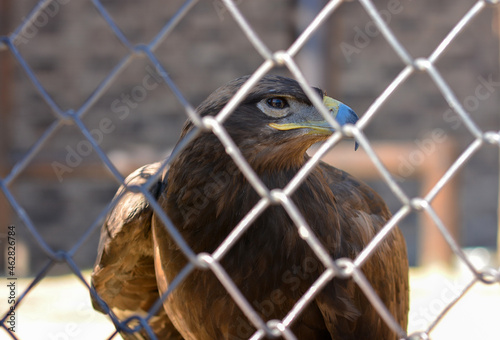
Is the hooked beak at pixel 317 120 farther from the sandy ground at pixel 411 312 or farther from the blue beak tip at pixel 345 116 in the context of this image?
the sandy ground at pixel 411 312

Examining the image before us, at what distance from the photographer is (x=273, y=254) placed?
8.04ft

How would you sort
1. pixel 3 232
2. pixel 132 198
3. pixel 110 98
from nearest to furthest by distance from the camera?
pixel 132 198
pixel 3 232
pixel 110 98

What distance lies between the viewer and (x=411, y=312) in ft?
17.3

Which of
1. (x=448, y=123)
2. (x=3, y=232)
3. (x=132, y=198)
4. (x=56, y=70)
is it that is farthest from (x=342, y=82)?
(x=132, y=198)

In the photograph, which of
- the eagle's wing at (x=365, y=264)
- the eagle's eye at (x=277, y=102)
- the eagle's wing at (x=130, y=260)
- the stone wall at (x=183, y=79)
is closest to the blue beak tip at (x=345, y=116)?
the eagle's eye at (x=277, y=102)

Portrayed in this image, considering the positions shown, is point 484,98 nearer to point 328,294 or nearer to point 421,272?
point 421,272

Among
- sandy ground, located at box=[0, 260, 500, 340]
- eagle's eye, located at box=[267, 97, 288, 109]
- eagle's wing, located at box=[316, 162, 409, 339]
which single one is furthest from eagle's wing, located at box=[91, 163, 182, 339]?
sandy ground, located at box=[0, 260, 500, 340]

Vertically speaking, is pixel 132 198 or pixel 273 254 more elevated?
pixel 132 198

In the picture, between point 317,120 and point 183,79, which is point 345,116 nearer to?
point 317,120

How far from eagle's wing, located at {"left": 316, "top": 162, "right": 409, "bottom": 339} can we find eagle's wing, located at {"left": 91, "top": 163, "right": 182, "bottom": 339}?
2.68ft

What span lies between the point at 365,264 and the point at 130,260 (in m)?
1.11

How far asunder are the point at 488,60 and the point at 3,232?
20.6 feet

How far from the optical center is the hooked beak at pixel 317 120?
7.39ft

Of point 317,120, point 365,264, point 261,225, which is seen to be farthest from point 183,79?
point 317,120
